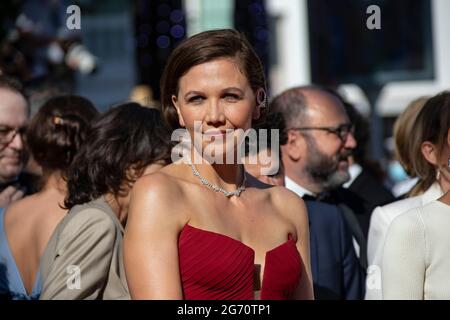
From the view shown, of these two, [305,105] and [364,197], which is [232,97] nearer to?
[305,105]

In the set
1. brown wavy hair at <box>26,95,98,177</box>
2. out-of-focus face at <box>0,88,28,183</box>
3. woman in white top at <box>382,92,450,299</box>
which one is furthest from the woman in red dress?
out-of-focus face at <box>0,88,28,183</box>

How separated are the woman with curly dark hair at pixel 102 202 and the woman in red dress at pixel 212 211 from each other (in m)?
0.70

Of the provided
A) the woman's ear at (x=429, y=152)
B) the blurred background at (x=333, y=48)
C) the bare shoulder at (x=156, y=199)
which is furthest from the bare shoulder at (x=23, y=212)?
the blurred background at (x=333, y=48)

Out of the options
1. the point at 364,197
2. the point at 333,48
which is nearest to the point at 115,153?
the point at 364,197

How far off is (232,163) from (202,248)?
350 millimetres

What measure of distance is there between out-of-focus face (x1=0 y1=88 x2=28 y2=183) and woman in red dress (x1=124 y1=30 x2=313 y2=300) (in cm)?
158

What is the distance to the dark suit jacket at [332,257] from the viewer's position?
3762 mm

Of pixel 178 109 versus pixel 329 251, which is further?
pixel 329 251

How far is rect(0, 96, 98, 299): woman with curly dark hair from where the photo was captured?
3.41 meters

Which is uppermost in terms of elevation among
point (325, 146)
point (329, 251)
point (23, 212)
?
point (325, 146)

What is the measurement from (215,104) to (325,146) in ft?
6.72

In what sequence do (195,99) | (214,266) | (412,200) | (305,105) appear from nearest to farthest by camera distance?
(214,266), (195,99), (412,200), (305,105)

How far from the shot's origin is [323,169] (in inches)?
169

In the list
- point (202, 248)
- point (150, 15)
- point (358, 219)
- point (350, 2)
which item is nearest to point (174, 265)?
point (202, 248)
